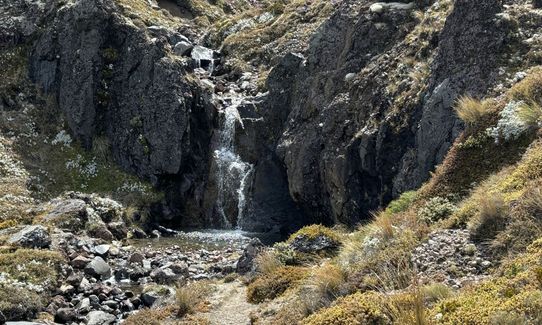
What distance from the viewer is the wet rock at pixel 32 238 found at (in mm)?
21875

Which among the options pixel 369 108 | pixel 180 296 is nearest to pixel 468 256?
pixel 180 296

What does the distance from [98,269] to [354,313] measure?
15.5 m

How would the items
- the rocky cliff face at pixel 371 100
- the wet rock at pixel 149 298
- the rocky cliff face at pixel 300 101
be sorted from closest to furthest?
the wet rock at pixel 149 298 < the rocky cliff face at pixel 371 100 < the rocky cliff face at pixel 300 101

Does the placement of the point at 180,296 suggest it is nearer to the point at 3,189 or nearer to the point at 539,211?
the point at 539,211

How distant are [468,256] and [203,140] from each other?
2631 centimetres

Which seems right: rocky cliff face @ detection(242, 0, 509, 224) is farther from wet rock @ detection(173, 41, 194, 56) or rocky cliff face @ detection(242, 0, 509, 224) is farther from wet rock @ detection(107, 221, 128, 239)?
wet rock @ detection(173, 41, 194, 56)

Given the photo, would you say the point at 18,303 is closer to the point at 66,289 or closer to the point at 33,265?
the point at 66,289

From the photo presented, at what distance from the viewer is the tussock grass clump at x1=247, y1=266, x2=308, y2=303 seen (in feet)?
47.2

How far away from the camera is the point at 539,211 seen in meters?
10.1

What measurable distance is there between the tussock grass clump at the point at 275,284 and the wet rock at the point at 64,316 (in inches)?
251

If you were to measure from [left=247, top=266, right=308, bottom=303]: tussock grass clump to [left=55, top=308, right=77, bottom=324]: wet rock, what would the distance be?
6.39 meters

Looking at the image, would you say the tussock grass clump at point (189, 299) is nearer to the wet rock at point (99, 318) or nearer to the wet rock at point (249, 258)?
the wet rock at point (249, 258)

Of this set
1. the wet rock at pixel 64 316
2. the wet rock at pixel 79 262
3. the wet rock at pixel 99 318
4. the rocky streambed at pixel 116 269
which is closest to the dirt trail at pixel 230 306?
the rocky streambed at pixel 116 269

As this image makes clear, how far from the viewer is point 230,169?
3366 cm
